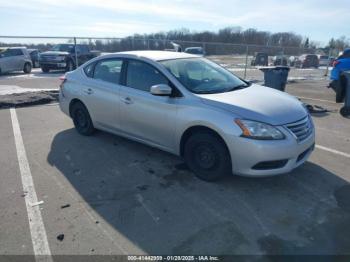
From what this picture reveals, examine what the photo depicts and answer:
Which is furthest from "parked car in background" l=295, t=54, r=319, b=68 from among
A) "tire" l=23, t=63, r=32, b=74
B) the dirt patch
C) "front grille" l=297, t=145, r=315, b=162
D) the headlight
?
the headlight

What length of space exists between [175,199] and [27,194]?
1.88 meters

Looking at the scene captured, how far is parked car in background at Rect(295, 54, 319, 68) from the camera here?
32688 millimetres

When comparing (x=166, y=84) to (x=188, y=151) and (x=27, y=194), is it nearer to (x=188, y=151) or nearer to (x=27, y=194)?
(x=188, y=151)

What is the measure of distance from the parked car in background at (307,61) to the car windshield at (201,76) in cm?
3114

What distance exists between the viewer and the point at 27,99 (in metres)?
8.77

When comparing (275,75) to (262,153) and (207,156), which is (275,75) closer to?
(207,156)

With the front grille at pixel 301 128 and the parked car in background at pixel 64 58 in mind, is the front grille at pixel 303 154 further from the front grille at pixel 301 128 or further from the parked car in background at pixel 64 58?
the parked car in background at pixel 64 58

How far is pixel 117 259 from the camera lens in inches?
105

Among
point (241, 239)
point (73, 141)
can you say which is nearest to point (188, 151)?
point (241, 239)

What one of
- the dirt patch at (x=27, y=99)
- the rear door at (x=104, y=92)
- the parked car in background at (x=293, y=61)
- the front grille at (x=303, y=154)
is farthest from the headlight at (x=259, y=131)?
the parked car in background at (x=293, y=61)

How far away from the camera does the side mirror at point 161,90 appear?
4.02 metres

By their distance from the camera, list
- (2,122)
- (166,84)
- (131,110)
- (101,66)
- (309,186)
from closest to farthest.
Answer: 1. (309,186)
2. (166,84)
3. (131,110)
4. (101,66)
5. (2,122)

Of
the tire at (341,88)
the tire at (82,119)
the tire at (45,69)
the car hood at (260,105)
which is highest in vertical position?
the car hood at (260,105)

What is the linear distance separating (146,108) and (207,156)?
1205 millimetres
